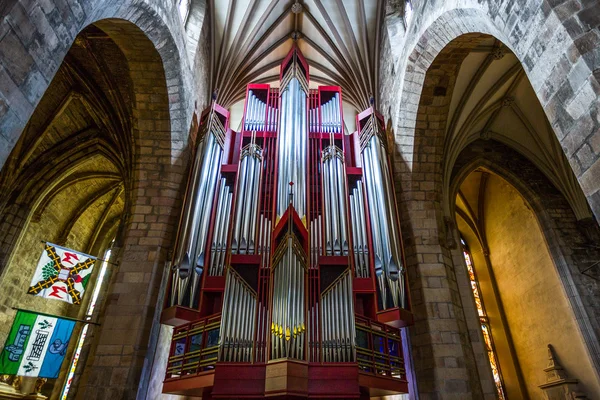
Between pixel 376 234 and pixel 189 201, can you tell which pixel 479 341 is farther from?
pixel 189 201

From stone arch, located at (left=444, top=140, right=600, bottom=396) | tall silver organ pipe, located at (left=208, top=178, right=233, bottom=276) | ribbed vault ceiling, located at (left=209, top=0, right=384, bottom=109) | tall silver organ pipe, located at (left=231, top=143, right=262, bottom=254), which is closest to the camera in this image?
tall silver organ pipe, located at (left=208, top=178, right=233, bottom=276)

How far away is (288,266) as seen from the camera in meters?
6.54

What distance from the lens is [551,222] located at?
11180 mm

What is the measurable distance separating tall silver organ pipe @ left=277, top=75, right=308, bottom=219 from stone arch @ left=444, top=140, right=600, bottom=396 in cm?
373

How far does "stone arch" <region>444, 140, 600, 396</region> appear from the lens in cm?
916

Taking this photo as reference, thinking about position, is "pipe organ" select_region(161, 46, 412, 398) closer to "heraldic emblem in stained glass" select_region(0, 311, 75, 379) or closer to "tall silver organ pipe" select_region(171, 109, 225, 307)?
"tall silver organ pipe" select_region(171, 109, 225, 307)

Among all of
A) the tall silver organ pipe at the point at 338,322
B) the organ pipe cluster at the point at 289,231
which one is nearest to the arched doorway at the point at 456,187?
the organ pipe cluster at the point at 289,231

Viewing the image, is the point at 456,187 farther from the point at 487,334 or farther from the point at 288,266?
the point at 288,266

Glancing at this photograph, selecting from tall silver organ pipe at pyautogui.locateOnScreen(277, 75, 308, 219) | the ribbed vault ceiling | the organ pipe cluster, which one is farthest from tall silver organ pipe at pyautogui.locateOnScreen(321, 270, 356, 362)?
the ribbed vault ceiling

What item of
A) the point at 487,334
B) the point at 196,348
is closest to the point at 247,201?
the point at 196,348

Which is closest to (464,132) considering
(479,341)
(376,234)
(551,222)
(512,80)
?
(512,80)

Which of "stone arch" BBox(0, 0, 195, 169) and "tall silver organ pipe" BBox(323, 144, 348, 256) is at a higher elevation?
"tall silver organ pipe" BBox(323, 144, 348, 256)

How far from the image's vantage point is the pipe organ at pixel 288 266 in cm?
583

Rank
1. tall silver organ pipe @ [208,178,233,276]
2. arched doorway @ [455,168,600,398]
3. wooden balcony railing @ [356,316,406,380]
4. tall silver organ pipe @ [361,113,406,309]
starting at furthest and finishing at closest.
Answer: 1. arched doorway @ [455,168,600,398]
2. tall silver organ pipe @ [208,178,233,276]
3. tall silver organ pipe @ [361,113,406,309]
4. wooden balcony railing @ [356,316,406,380]
